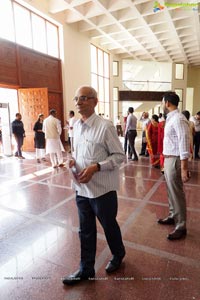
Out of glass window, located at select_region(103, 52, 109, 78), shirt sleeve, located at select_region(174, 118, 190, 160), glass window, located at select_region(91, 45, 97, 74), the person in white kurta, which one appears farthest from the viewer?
glass window, located at select_region(103, 52, 109, 78)

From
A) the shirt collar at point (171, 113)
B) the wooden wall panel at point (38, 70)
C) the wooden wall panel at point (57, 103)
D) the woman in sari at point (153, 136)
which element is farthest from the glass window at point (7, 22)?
the shirt collar at point (171, 113)

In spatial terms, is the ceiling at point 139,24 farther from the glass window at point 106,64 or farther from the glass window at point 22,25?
the glass window at point 22,25

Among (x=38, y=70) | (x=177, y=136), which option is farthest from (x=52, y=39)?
(x=177, y=136)

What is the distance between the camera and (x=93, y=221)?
1669 millimetres

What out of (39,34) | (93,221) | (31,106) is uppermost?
(39,34)

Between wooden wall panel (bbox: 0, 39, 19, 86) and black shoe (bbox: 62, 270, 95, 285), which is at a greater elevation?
wooden wall panel (bbox: 0, 39, 19, 86)

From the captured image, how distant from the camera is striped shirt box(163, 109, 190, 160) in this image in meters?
2.04

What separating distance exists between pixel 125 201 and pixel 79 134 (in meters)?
2.06

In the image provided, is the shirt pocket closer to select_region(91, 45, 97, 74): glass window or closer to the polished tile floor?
the polished tile floor

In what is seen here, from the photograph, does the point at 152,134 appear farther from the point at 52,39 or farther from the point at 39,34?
the point at 52,39

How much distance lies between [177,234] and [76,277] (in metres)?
1.19

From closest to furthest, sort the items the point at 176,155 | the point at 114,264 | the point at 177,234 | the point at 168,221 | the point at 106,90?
the point at 114,264 → the point at 176,155 → the point at 177,234 → the point at 168,221 → the point at 106,90

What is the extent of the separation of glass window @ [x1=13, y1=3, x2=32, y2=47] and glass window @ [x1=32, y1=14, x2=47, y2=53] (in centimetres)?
28

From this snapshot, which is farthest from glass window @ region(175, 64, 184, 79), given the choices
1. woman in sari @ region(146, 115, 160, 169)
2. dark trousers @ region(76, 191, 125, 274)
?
dark trousers @ region(76, 191, 125, 274)
